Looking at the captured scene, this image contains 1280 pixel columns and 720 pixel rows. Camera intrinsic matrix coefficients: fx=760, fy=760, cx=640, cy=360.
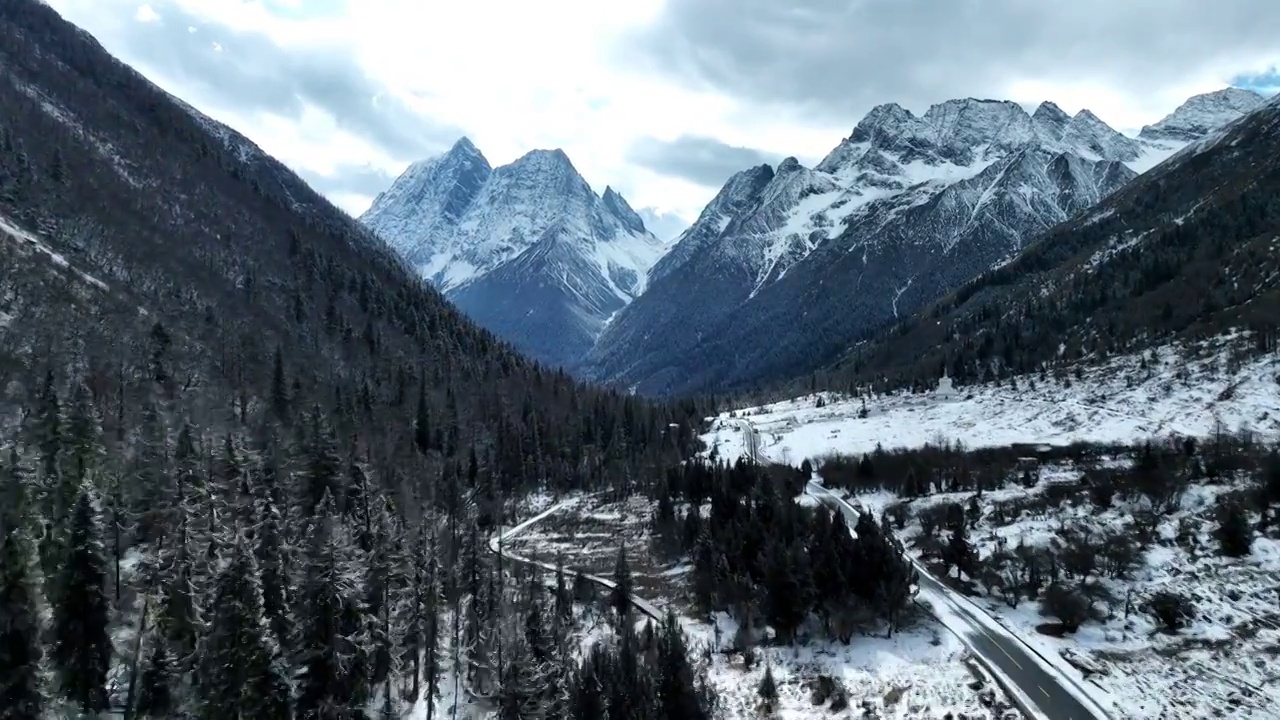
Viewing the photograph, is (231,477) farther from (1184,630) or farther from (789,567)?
(1184,630)

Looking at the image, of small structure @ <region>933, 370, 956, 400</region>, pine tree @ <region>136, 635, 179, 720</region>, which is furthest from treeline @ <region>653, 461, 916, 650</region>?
small structure @ <region>933, 370, 956, 400</region>

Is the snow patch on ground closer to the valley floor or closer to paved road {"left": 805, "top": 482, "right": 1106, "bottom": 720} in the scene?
the valley floor

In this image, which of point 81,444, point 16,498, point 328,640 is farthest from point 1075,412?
point 16,498

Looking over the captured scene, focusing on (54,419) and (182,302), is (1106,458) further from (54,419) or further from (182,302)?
(182,302)

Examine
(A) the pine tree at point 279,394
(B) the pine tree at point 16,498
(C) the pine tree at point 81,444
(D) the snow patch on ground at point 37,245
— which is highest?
(D) the snow patch on ground at point 37,245

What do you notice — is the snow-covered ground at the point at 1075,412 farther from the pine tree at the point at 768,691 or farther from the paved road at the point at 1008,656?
the pine tree at the point at 768,691

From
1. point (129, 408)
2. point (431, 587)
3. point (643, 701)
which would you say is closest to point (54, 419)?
point (129, 408)

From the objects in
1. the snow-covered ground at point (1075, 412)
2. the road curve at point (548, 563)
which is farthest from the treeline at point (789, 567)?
the snow-covered ground at point (1075, 412)

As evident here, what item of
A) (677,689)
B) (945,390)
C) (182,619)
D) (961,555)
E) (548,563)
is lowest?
(677,689)
